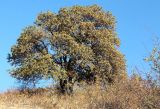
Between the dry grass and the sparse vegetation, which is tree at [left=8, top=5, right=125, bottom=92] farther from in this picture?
the dry grass

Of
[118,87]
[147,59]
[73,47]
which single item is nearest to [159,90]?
[147,59]

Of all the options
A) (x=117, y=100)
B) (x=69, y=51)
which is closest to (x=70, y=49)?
(x=69, y=51)

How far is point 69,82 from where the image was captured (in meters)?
33.6

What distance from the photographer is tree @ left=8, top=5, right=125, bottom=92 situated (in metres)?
32.9

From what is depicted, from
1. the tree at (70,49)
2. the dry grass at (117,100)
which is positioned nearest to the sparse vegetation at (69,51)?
the tree at (70,49)

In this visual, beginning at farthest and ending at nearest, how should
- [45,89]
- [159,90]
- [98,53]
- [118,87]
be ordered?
[98,53], [45,89], [118,87], [159,90]

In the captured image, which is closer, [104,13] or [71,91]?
[71,91]

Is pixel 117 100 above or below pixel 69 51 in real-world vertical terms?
below

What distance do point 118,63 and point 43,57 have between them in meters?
5.63

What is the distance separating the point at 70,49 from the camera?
32.9 m

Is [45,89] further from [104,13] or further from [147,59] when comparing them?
[147,59]

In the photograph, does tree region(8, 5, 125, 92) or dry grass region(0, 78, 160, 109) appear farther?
tree region(8, 5, 125, 92)

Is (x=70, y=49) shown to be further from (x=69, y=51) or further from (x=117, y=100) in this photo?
(x=117, y=100)

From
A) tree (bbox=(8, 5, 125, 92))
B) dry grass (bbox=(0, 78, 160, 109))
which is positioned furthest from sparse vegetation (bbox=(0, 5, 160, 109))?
dry grass (bbox=(0, 78, 160, 109))
